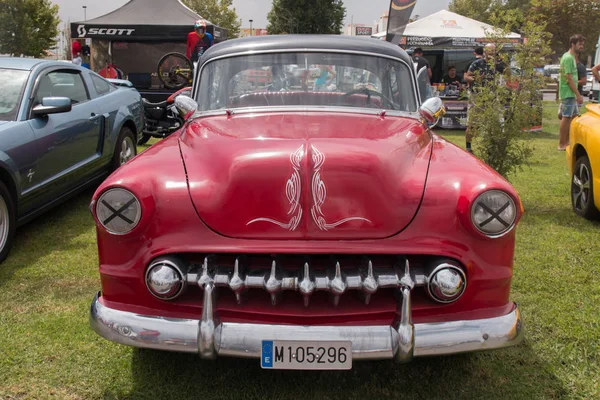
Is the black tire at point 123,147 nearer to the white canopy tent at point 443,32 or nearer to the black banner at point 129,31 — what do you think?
the black banner at point 129,31

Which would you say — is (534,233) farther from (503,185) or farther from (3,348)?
(3,348)

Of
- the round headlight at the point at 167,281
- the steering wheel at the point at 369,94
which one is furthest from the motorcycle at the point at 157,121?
the round headlight at the point at 167,281

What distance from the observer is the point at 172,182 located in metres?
2.55

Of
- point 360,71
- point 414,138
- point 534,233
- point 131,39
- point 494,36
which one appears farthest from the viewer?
point 131,39

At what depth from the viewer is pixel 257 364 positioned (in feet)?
9.68

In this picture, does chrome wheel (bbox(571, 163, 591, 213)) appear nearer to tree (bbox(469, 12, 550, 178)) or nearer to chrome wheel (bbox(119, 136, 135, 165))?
tree (bbox(469, 12, 550, 178))

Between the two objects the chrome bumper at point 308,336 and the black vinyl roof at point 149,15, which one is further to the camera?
the black vinyl roof at point 149,15

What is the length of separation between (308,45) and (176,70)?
7.07m

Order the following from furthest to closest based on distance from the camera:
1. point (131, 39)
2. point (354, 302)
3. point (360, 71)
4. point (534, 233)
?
point (131, 39) < point (534, 233) < point (360, 71) < point (354, 302)

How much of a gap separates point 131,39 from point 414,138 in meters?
14.2

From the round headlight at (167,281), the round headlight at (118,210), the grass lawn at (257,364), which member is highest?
the round headlight at (118,210)

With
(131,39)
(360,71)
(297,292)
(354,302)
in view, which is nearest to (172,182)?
(297,292)

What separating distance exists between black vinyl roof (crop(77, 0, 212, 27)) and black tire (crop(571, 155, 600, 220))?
11.7 meters

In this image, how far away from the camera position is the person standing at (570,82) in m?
8.70
